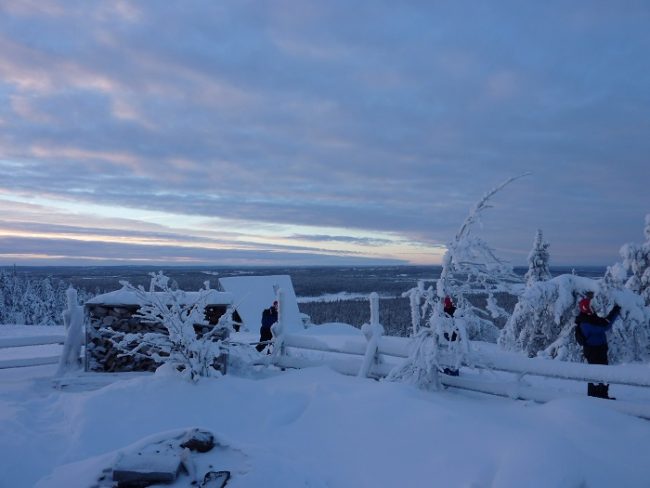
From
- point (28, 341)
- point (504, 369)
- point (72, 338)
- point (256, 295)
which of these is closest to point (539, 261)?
point (256, 295)

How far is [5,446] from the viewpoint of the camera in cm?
548

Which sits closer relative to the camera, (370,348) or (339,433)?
(339,433)

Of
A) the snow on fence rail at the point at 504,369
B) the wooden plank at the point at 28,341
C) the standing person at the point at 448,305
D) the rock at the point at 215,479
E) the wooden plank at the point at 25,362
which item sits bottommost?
the wooden plank at the point at 25,362

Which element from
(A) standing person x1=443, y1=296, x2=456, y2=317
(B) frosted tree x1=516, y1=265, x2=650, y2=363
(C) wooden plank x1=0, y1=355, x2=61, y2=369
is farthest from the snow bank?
(B) frosted tree x1=516, y1=265, x2=650, y2=363

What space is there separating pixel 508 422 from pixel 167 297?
6150 mm

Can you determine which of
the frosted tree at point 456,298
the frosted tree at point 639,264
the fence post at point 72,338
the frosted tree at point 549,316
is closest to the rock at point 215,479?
the frosted tree at point 456,298

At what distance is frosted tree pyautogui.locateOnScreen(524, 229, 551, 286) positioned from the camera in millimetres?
22469

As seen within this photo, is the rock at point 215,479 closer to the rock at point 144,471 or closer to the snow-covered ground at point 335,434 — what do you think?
the snow-covered ground at point 335,434

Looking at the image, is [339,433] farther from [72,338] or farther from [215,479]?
[72,338]

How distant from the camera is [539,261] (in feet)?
74.1

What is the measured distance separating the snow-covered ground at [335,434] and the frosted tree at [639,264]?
10.1 metres

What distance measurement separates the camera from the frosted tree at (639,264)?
14.7 m

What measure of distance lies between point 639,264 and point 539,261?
303 inches

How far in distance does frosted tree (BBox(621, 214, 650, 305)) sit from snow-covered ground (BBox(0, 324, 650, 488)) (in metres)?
10.1
